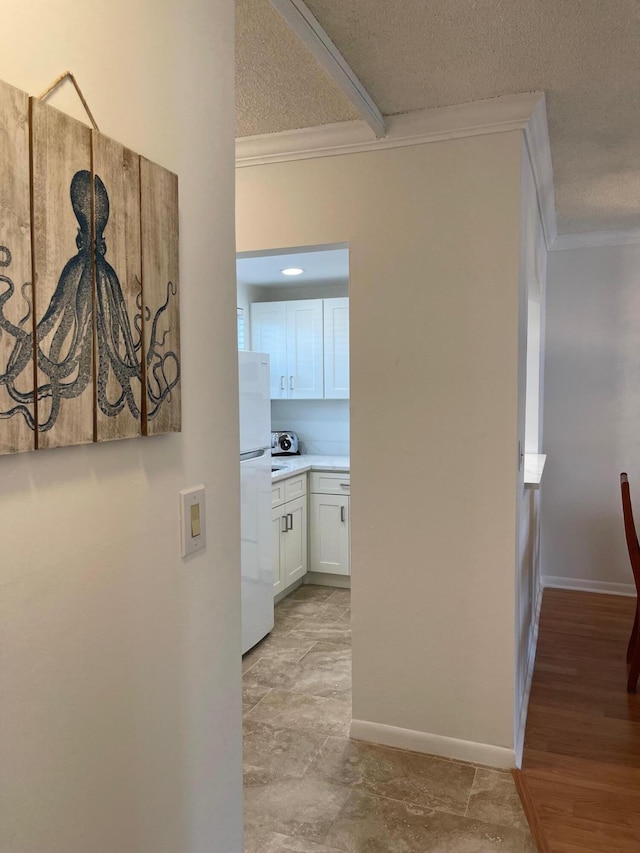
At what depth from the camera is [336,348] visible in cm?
507

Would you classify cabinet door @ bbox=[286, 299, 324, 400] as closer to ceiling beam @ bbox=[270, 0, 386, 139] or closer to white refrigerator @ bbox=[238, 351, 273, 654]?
white refrigerator @ bbox=[238, 351, 273, 654]

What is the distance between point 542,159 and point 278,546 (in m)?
2.77

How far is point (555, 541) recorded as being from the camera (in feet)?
14.9

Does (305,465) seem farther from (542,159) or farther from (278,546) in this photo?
(542,159)

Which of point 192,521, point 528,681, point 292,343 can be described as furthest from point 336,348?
point 192,521

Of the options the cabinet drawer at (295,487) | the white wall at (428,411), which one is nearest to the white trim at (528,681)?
the white wall at (428,411)

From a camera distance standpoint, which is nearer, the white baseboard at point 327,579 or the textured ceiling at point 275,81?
the textured ceiling at point 275,81

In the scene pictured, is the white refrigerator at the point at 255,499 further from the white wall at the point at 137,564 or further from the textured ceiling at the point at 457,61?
the white wall at the point at 137,564

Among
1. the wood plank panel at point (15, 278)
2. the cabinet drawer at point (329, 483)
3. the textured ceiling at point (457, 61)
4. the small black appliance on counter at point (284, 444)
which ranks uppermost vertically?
the textured ceiling at point (457, 61)

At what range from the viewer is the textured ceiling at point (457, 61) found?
1653mm

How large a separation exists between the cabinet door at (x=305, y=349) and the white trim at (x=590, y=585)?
2.25 m

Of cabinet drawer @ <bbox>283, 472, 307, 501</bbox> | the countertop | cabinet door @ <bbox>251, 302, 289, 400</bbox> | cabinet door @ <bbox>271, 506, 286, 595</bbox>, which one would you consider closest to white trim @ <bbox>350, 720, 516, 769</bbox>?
cabinet door @ <bbox>271, 506, 286, 595</bbox>

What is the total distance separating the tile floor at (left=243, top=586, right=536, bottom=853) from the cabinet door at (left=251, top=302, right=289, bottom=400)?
2723 millimetres

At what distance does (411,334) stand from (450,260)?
12.2 inches
